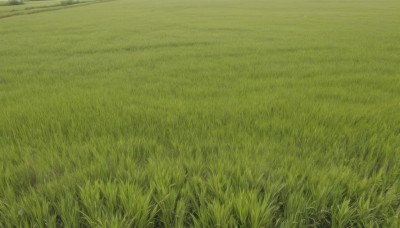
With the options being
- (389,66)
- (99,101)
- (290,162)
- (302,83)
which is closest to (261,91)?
(302,83)

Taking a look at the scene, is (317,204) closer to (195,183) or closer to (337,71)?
(195,183)

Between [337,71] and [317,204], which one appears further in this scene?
[337,71]

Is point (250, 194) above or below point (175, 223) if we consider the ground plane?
above

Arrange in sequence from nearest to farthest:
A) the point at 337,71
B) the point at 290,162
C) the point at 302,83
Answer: the point at 290,162, the point at 302,83, the point at 337,71

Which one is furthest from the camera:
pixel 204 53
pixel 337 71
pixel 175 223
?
pixel 204 53

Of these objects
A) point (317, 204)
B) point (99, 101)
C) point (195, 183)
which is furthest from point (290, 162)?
point (99, 101)

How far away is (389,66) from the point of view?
4.17 m

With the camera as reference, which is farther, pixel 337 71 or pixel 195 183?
pixel 337 71

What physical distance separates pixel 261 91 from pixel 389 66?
285 cm

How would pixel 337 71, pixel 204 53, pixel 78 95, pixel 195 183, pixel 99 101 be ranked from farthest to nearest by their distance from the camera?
pixel 204 53, pixel 337 71, pixel 78 95, pixel 99 101, pixel 195 183

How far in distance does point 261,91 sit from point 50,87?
9.51 ft

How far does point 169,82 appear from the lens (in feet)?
11.6

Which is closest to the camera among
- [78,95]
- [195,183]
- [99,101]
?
[195,183]

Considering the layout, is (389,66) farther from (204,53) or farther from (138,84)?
(138,84)
